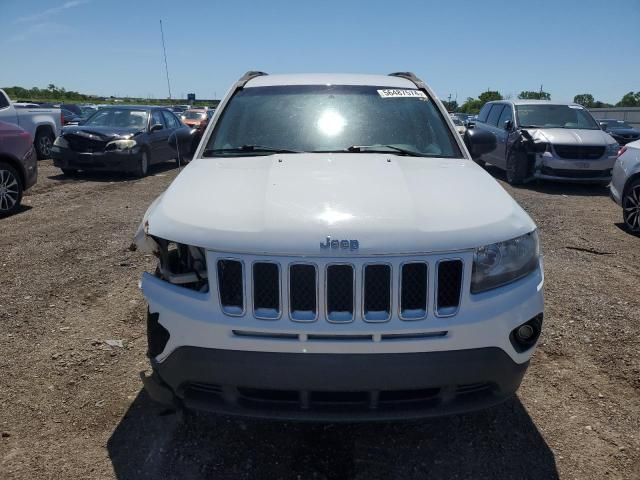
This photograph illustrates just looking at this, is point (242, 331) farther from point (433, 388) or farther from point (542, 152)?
point (542, 152)

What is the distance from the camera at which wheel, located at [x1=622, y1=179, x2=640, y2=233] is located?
7.04 metres

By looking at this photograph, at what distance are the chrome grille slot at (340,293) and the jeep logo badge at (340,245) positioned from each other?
0.07 metres

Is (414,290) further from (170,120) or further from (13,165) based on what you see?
(170,120)

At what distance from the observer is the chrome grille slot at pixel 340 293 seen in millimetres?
2105

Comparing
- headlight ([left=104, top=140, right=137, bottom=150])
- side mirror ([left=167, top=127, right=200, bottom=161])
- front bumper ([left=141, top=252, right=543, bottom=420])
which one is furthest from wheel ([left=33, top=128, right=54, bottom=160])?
front bumper ([left=141, top=252, right=543, bottom=420])

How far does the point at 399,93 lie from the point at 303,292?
2.24m

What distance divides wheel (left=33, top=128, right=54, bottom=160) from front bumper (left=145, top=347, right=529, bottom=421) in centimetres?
1389

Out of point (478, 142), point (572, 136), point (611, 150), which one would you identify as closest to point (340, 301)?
point (478, 142)

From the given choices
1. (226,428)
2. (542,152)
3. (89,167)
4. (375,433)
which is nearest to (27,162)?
(89,167)

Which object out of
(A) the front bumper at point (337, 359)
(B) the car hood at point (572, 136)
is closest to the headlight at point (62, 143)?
(B) the car hood at point (572, 136)

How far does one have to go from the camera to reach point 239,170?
2.92m

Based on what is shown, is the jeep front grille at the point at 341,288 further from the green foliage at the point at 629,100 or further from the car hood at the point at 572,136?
the green foliage at the point at 629,100

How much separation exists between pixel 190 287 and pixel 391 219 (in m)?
0.92

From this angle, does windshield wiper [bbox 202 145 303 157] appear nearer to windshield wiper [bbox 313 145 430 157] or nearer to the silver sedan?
windshield wiper [bbox 313 145 430 157]
